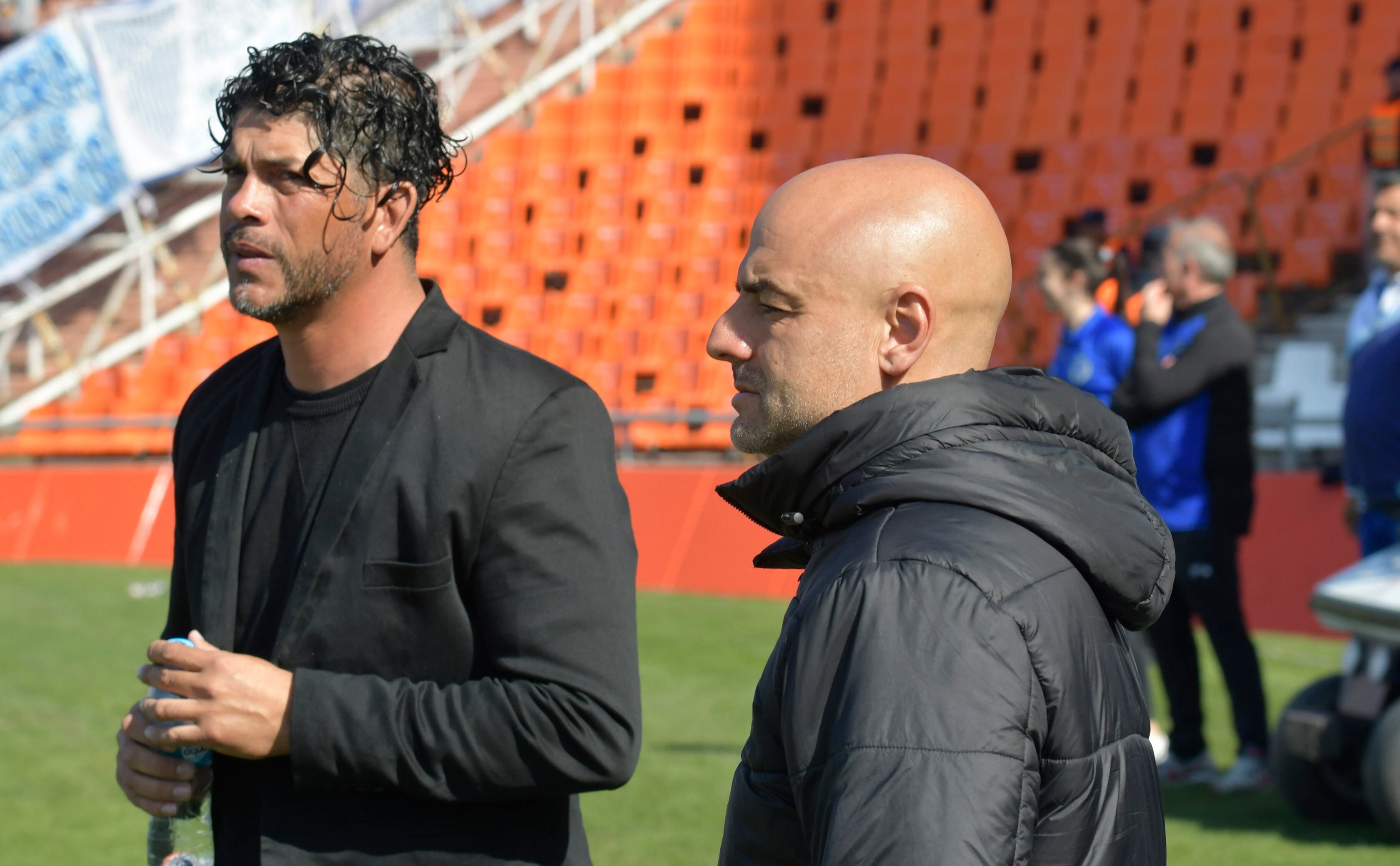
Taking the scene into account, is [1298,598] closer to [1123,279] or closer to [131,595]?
[1123,279]

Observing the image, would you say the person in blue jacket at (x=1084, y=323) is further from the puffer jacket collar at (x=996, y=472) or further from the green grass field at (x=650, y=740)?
the puffer jacket collar at (x=996, y=472)

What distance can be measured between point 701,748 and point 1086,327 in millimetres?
2394

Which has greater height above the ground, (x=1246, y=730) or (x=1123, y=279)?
(x=1123, y=279)

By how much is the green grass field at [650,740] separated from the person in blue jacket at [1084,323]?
1.62 m

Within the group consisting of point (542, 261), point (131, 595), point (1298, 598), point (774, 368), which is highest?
point (774, 368)

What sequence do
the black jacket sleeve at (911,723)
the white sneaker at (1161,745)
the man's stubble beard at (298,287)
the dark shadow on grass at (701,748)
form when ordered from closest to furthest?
the black jacket sleeve at (911,723) < the man's stubble beard at (298,287) < the white sneaker at (1161,745) < the dark shadow on grass at (701,748)

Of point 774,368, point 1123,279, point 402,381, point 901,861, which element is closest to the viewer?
point 901,861

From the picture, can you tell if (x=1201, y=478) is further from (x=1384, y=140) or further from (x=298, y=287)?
(x=1384, y=140)

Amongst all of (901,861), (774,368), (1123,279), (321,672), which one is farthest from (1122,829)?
(1123,279)

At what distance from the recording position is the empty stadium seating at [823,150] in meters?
14.3

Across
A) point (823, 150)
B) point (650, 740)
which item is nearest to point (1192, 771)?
point (650, 740)

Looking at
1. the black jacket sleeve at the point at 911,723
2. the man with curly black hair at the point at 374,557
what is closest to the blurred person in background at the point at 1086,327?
the man with curly black hair at the point at 374,557

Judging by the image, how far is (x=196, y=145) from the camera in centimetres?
1628

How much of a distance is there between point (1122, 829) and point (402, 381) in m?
1.24
